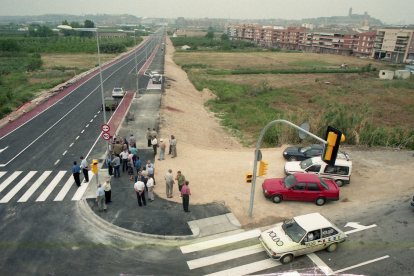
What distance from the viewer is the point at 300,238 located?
440 inches

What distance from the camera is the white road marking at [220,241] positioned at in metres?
11.9

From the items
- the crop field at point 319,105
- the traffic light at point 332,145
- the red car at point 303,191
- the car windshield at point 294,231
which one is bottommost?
the crop field at point 319,105

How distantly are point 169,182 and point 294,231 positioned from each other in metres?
6.51

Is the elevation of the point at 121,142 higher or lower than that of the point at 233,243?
higher

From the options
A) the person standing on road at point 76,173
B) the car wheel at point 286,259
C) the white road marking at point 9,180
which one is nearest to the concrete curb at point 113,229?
the person standing on road at point 76,173

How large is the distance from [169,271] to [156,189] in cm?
619

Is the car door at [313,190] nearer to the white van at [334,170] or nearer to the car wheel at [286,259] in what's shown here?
the white van at [334,170]

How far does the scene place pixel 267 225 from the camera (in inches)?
537

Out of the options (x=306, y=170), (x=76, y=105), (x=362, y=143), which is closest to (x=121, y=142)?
(x=306, y=170)

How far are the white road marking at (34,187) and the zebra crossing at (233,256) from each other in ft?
29.5

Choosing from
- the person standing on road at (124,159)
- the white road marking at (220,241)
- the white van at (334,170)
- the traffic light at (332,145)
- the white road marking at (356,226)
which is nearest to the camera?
the traffic light at (332,145)

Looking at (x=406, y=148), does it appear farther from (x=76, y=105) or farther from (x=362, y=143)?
(x=76, y=105)

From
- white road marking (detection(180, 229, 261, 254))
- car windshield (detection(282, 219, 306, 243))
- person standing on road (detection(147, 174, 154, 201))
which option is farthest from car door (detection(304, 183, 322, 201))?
person standing on road (detection(147, 174, 154, 201))

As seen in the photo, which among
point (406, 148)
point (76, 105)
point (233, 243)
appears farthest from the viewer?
point (76, 105)
